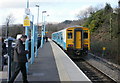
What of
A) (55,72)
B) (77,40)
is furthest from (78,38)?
(55,72)

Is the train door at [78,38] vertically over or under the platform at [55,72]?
over

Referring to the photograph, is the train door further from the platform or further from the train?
the platform

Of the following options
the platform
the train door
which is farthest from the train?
the platform

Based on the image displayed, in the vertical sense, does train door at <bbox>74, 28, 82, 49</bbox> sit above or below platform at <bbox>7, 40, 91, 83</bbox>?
above

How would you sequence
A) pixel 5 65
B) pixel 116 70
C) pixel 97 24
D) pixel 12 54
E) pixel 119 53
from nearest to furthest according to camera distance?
pixel 12 54, pixel 5 65, pixel 116 70, pixel 119 53, pixel 97 24

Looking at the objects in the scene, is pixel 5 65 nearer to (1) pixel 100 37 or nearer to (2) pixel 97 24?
(1) pixel 100 37

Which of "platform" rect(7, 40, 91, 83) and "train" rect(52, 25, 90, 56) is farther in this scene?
"train" rect(52, 25, 90, 56)

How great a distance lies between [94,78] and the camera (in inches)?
450

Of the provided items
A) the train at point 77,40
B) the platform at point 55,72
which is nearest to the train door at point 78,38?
the train at point 77,40

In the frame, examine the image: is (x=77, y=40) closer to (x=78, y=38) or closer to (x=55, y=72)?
(x=78, y=38)

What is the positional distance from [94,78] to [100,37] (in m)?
26.1

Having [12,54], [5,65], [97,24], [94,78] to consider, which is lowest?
[94,78]

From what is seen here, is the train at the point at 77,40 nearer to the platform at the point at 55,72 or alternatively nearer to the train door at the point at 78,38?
the train door at the point at 78,38

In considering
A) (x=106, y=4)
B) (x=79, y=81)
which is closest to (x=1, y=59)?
(x=79, y=81)
